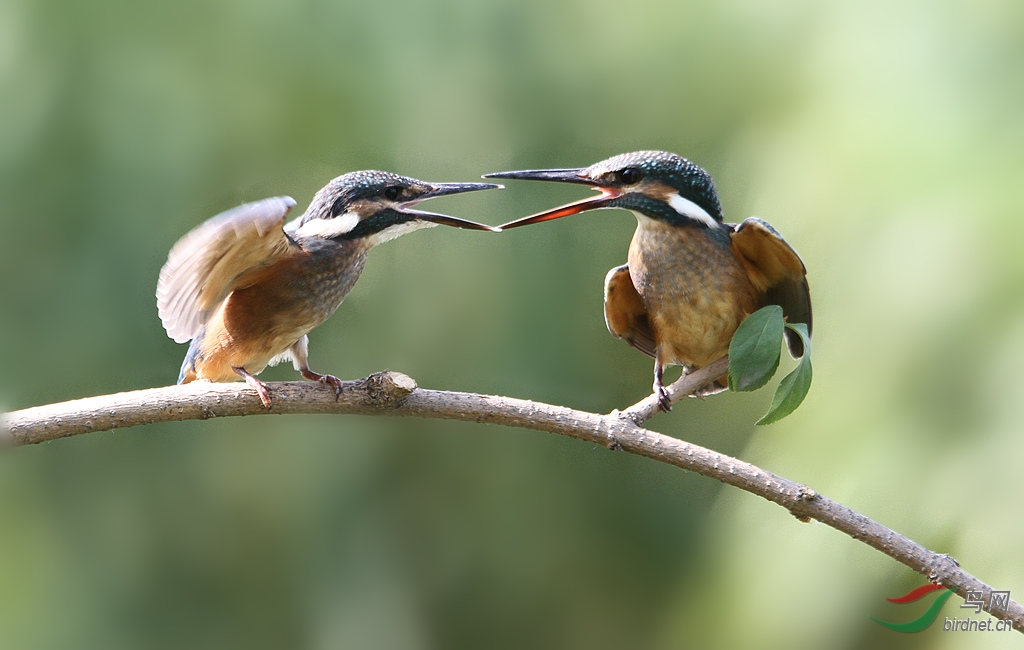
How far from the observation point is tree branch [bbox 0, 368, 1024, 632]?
3.29ft

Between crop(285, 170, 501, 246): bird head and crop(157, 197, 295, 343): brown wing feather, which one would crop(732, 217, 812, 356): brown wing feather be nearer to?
crop(285, 170, 501, 246): bird head

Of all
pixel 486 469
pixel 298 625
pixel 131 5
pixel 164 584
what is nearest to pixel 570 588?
pixel 486 469

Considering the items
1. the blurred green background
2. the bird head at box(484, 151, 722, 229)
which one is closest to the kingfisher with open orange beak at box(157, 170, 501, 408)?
the bird head at box(484, 151, 722, 229)

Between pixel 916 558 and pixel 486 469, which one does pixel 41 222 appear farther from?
pixel 916 558

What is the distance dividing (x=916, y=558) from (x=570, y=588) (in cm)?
168

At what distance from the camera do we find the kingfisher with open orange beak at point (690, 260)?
1340mm

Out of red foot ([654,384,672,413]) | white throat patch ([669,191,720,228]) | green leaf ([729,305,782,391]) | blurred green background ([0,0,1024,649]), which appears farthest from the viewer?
blurred green background ([0,0,1024,649])

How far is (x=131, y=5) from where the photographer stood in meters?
2.59

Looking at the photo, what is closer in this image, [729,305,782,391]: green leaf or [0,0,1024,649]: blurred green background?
[729,305,782,391]: green leaf

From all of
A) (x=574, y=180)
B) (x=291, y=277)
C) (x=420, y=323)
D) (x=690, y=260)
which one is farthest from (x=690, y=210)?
(x=420, y=323)

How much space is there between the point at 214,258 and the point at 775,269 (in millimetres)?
765

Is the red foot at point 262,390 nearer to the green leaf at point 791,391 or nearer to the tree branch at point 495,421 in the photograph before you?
the tree branch at point 495,421

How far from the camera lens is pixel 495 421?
42.3 inches

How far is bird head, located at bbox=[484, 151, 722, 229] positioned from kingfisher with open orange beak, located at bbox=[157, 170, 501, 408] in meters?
0.15
